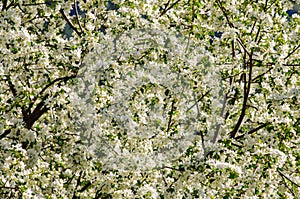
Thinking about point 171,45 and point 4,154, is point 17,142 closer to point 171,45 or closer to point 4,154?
point 4,154

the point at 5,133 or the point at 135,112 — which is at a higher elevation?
the point at 135,112

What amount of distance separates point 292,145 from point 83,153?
12.9 feet

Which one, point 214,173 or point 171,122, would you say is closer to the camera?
point 214,173

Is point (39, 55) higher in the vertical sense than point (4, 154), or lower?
higher

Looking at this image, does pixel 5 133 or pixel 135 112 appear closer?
pixel 135 112

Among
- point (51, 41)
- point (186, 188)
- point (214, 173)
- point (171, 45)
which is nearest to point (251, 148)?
point (214, 173)

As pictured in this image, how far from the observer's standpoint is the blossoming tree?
5.81 m

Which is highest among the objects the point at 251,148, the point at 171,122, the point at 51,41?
the point at 51,41

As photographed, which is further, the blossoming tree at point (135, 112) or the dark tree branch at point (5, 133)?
the dark tree branch at point (5, 133)

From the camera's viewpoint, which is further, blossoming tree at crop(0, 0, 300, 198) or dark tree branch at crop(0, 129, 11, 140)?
dark tree branch at crop(0, 129, 11, 140)

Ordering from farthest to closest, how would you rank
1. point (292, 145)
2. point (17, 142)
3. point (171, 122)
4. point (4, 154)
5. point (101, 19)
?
point (101, 19) < point (292, 145) < point (171, 122) < point (17, 142) < point (4, 154)

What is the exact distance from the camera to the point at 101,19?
8195 mm

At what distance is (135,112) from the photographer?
5.89 metres

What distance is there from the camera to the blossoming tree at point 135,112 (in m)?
5.81
